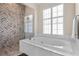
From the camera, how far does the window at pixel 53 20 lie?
5.27 feet

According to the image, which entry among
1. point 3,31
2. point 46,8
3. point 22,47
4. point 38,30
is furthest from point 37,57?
point 46,8

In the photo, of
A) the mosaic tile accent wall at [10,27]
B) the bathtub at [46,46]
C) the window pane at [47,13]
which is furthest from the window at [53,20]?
the mosaic tile accent wall at [10,27]

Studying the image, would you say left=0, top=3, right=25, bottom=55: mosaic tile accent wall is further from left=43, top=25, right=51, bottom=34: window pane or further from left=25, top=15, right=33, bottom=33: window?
left=43, top=25, right=51, bottom=34: window pane

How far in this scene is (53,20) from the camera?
1646mm

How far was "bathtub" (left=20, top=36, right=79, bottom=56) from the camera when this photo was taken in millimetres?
1518

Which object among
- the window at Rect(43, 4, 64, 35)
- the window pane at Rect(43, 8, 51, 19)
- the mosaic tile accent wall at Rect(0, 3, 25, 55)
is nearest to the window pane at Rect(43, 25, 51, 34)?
the window at Rect(43, 4, 64, 35)

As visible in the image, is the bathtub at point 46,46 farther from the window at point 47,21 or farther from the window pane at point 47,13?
the window pane at point 47,13

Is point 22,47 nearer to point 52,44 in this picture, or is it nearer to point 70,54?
point 52,44

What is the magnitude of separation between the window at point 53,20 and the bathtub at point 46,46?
0.41ft

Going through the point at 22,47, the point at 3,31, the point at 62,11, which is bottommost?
the point at 22,47

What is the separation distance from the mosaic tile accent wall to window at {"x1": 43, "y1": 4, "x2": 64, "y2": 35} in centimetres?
37

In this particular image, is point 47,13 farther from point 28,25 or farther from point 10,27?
point 10,27

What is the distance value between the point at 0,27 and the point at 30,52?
612 millimetres

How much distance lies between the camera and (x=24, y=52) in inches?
65.3
